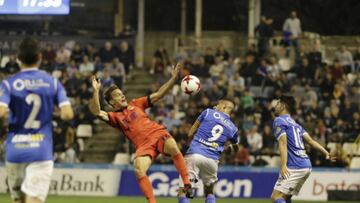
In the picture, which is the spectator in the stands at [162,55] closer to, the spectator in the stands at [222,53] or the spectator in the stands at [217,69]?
the spectator in the stands at [222,53]

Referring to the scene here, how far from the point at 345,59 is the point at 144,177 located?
51.0 feet

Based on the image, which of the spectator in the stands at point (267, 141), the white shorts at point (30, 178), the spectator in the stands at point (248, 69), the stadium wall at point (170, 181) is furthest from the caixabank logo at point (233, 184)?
the white shorts at point (30, 178)

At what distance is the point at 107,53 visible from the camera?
2827 centimetres

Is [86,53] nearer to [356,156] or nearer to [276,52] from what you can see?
[276,52]

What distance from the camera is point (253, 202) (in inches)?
805

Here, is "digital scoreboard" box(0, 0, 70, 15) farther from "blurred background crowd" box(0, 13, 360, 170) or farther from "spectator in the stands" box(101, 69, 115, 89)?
"spectator in the stands" box(101, 69, 115, 89)

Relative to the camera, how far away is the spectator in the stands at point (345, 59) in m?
27.7

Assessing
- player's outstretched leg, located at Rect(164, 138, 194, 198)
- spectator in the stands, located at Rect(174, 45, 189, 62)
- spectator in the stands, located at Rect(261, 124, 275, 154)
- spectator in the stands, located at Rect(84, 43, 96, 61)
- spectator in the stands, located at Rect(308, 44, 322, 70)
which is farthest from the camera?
spectator in the stands, located at Rect(84, 43, 96, 61)

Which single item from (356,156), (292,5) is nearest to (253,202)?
(356,156)

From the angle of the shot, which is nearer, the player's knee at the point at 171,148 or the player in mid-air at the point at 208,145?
the player's knee at the point at 171,148

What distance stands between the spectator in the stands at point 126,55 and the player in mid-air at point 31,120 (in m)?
18.6

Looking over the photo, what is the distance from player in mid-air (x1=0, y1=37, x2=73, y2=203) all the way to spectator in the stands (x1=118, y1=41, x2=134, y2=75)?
61.2 ft

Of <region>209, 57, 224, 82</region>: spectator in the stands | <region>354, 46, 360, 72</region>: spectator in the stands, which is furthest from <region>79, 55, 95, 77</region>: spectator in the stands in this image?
<region>354, 46, 360, 72</region>: spectator in the stands

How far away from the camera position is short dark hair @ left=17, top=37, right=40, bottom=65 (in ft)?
31.1
